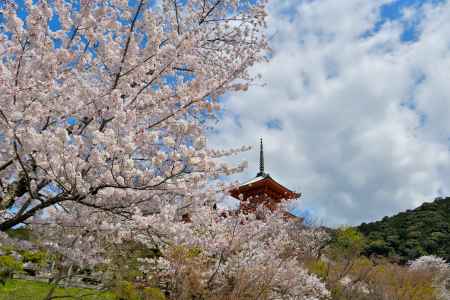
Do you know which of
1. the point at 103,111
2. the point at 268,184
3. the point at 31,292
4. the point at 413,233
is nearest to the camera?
the point at 103,111

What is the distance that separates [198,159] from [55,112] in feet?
4.14

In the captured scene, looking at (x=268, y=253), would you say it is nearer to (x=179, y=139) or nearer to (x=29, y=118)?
(x=179, y=139)

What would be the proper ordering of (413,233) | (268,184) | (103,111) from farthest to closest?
1. (413,233)
2. (268,184)
3. (103,111)

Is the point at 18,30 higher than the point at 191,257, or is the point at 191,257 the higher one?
the point at 18,30

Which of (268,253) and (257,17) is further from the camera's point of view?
(268,253)

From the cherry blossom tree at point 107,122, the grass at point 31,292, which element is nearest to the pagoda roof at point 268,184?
the grass at point 31,292

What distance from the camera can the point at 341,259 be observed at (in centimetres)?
1727

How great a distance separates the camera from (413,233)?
38.0 m

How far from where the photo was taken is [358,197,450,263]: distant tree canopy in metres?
34.9

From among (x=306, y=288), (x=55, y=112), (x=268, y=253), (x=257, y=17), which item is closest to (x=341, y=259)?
(x=306, y=288)

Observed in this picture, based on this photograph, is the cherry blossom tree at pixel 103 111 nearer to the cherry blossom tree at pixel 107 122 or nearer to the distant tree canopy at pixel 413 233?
the cherry blossom tree at pixel 107 122

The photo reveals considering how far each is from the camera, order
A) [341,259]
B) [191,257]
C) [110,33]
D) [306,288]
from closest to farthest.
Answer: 1. [110,33]
2. [191,257]
3. [306,288]
4. [341,259]

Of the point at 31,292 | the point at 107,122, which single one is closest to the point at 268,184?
the point at 31,292

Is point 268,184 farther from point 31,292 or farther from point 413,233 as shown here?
point 413,233
